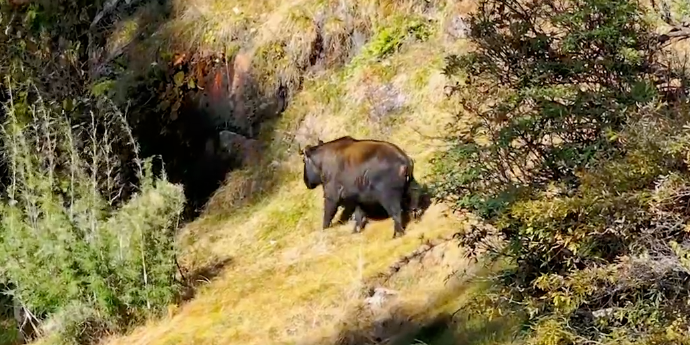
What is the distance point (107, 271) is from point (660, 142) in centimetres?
663

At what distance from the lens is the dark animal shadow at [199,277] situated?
1037cm

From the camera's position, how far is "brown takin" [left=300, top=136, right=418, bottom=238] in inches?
386

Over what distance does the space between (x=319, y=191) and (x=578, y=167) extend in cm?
699

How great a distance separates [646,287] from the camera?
4.53 metres

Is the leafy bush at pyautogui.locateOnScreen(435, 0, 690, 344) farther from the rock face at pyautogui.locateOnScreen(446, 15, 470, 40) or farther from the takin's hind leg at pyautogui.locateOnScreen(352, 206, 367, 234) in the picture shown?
the rock face at pyautogui.locateOnScreen(446, 15, 470, 40)

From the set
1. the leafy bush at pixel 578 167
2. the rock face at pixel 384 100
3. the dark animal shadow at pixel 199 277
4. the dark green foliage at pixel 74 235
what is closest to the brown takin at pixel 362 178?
the dark animal shadow at pixel 199 277

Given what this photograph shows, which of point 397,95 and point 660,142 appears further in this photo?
point 397,95

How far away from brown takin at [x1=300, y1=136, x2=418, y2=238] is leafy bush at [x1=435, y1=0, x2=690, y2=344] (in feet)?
13.6

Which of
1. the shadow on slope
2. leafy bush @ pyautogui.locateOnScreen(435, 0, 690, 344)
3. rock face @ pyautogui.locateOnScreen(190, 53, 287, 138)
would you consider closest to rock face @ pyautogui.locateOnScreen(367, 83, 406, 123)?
rock face @ pyautogui.locateOnScreen(190, 53, 287, 138)

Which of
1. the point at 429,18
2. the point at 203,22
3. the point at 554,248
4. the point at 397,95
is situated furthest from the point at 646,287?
the point at 203,22

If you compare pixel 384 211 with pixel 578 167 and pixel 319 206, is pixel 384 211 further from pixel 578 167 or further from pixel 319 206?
pixel 578 167

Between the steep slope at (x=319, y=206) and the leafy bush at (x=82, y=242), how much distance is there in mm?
395

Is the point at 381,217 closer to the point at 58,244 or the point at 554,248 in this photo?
the point at 58,244

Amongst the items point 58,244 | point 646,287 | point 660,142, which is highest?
point 660,142
